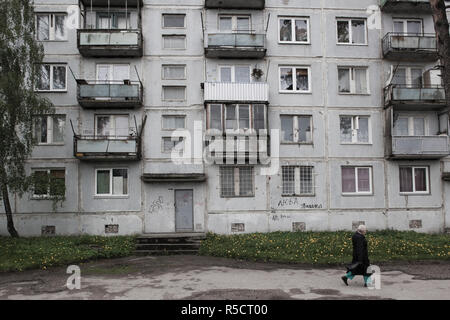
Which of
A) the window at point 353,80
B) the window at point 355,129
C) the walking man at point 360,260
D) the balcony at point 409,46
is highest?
the balcony at point 409,46

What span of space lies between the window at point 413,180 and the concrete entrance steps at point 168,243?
11562 millimetres

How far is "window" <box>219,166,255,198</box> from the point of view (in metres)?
18.8

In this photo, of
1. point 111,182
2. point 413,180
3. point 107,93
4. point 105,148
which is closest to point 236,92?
point 107,93

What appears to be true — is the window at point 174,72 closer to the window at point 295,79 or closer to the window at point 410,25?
the window at point 295,79

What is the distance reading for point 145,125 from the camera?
18812 mm

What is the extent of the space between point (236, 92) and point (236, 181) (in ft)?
15.6

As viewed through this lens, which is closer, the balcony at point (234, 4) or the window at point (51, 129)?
the window at point (51, 129)

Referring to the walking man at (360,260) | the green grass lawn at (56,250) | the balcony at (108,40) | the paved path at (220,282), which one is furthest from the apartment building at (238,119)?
the walking man at (360,260)

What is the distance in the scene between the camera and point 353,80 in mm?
20094

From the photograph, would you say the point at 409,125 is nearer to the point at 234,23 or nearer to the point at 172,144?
the point at 234,23

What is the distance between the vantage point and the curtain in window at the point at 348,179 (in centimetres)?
1941

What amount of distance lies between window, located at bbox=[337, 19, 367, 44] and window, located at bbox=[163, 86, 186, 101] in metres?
9.57

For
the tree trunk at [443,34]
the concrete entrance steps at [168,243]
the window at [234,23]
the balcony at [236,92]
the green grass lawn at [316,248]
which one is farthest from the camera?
the window at [234,23]

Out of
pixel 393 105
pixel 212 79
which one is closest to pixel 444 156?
pixel 393 105
